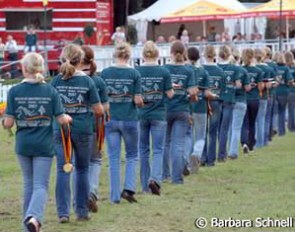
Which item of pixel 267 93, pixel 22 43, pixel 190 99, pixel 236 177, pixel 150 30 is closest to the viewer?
pixel 190 99

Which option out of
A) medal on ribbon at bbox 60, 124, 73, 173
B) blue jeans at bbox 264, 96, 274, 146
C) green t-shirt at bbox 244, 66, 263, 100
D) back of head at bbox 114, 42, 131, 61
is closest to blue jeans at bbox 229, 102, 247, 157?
green t-shirt at bbox 244, 66, 263, 100

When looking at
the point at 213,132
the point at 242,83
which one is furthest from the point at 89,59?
the point at 242,83

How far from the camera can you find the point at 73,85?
1232cm

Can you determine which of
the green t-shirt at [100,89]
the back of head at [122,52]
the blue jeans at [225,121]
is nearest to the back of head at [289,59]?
the blue jeans at [225,121]

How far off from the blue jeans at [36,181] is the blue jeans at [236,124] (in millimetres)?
8558

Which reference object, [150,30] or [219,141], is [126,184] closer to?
[219,141]

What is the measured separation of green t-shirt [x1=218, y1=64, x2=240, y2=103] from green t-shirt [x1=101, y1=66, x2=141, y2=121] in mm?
5253

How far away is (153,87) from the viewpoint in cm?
1462

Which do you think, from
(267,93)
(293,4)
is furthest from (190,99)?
(293,4)

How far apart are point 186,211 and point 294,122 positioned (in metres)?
13.9

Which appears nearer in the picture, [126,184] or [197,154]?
[126,184]

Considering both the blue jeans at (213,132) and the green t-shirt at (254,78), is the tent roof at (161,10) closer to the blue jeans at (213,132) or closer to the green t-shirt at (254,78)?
the green t-shirt at (254,78)

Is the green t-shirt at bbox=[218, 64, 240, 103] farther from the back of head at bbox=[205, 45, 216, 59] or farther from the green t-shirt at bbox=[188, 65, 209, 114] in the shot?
the green t-shirt at bbox=[188, 65, 209, 114]

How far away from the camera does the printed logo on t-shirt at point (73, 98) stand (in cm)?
1234
